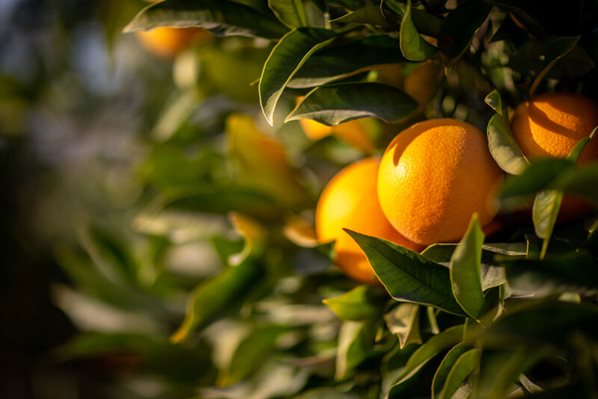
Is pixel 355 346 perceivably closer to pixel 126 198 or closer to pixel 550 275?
pixel 550 275

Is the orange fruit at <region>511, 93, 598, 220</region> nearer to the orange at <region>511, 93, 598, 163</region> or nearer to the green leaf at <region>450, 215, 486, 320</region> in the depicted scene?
the orange at <region>511, 93, 598, 163</region>

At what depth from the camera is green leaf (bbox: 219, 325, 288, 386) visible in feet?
2.73

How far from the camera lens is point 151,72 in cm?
155


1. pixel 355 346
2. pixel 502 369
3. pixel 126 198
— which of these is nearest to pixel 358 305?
pixel 355 346

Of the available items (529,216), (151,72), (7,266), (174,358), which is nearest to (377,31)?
(529,216)

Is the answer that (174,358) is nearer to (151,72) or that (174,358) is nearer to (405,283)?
(405,283)

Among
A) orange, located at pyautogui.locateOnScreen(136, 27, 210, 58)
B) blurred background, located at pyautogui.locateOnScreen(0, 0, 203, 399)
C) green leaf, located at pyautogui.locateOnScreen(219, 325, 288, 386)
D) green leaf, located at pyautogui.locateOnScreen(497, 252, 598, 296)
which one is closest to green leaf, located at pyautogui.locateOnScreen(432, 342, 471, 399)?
green leaf, located at pyautogui.locateOnScreen(497, 252, 598, 296)

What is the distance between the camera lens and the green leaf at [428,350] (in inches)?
22.3

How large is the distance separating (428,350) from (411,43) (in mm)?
258

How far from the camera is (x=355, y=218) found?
64 cm

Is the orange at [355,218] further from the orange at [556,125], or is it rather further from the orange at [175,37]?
the orange at [175,37]

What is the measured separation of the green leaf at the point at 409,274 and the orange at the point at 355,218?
0.22 feet

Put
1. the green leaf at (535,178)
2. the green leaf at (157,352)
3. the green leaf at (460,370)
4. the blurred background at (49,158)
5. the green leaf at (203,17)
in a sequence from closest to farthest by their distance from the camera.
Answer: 1. the green leaf at (535,178)
2. the green leaf at (460,370)
3. the green leaf at (203,17)
4. the green leaf at (157,352)
5. the blurred background at (49,158)

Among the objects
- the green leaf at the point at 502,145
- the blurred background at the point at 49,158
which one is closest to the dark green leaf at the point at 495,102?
the green leaf at the point at 502,145
